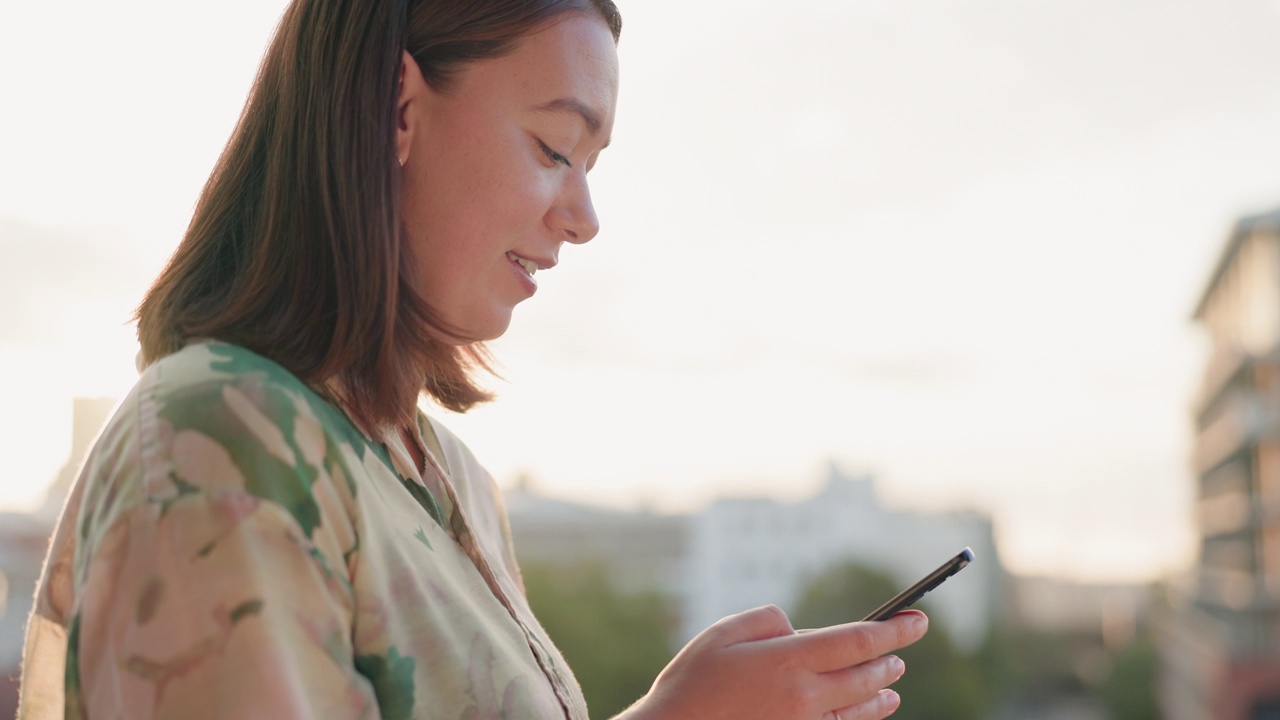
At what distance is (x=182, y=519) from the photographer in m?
0.78

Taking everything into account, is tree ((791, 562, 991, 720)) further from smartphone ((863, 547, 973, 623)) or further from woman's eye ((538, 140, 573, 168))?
woman's eye ((538, 140, 573, 168))

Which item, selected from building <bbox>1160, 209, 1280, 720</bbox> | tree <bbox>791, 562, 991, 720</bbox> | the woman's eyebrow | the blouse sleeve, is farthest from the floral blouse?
tree <bbox>791, 562, 991, 720</bbox>

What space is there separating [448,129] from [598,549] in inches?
1683

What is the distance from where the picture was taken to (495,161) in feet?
3.57

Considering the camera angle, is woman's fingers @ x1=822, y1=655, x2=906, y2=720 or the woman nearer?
the woman

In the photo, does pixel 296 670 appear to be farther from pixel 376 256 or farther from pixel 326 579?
pixel 376 256

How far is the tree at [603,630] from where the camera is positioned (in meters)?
32.4

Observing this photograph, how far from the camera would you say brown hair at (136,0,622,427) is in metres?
0.94

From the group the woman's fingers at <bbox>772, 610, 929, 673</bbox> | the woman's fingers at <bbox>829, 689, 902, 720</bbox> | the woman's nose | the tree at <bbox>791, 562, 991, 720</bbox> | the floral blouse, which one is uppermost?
the woman's nose

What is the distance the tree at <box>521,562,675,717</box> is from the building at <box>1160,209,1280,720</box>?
12546 millimetres

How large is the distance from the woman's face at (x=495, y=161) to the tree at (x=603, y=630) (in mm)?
30828

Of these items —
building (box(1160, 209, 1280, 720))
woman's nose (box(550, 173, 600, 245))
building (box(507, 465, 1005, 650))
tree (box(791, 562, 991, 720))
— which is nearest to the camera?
woman's nose (box(550, 173, 600, 245))

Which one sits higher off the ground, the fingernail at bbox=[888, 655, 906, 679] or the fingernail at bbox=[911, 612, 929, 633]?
the fingernail at bbox=[911, 612, 929, 633]

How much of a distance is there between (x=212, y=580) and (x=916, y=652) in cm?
3413
